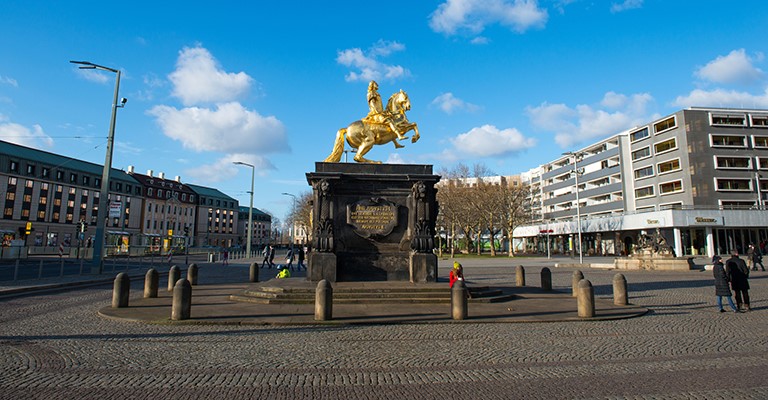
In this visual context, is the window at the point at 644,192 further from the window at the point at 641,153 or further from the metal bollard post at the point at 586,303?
the metal bollard post at the point at 586,303

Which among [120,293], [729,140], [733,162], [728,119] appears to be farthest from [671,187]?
[120,293]

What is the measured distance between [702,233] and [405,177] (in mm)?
55510

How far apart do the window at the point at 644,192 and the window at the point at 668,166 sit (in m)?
3.02

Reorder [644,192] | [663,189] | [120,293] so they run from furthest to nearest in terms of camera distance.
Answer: [644,192] → [663,189] → [120,293]

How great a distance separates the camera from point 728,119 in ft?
194

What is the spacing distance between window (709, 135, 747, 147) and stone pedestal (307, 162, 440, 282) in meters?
59.7

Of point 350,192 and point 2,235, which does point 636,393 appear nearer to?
point 350,192

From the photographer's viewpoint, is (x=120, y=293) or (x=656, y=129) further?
(x=656, y=129)

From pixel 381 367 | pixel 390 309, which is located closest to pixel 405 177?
pixel 390 309

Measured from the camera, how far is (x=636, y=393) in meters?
5.50

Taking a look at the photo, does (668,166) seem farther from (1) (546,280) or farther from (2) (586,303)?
(2) (586,303)

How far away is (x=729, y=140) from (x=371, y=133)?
6329 cm

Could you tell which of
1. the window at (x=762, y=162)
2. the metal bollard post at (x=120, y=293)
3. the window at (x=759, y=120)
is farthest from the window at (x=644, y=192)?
the metal bollard post at (x=120, y=293)

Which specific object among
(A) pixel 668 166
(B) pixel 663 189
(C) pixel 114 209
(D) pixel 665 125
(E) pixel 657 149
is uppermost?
(D) pixel 665 125
